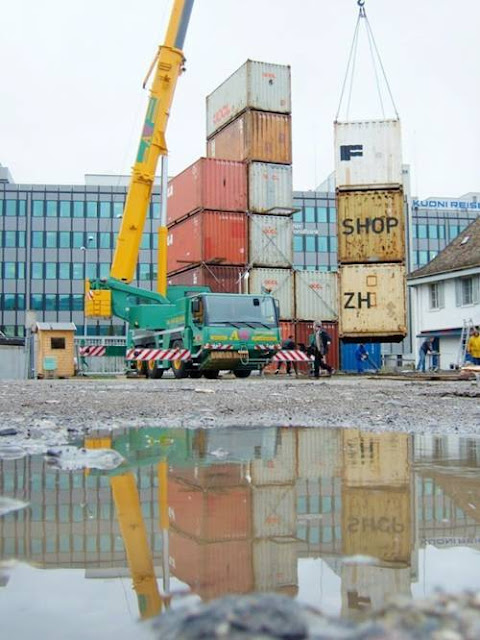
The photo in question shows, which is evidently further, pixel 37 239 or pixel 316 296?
pixel 37 239

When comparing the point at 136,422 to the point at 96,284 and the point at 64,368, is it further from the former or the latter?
the point at 64,368

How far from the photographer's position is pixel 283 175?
1152 inches

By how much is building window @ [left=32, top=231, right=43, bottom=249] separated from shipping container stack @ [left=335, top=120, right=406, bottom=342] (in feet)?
141

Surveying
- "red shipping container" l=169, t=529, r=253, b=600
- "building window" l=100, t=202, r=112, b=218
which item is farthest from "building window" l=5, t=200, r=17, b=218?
"red shipping container" l=169, t=529, r=253, b=600

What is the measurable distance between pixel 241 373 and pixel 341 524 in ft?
61.2

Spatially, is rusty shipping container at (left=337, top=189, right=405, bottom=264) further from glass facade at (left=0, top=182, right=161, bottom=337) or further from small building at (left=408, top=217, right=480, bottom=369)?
glass facade at (left=0, top=182, right=161, bottom=337)

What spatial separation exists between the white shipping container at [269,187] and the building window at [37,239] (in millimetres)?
41239

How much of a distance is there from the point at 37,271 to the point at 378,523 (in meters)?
66.3

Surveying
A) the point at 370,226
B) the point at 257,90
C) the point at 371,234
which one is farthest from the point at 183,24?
the point at 371,234

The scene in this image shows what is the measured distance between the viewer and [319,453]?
435 centimetres

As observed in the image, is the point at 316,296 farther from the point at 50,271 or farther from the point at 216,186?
the point at 50,271

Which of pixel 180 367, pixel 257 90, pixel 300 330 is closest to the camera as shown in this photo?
pixel 180 367

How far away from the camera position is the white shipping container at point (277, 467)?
11.3 ft

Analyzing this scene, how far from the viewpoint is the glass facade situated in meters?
65.4
